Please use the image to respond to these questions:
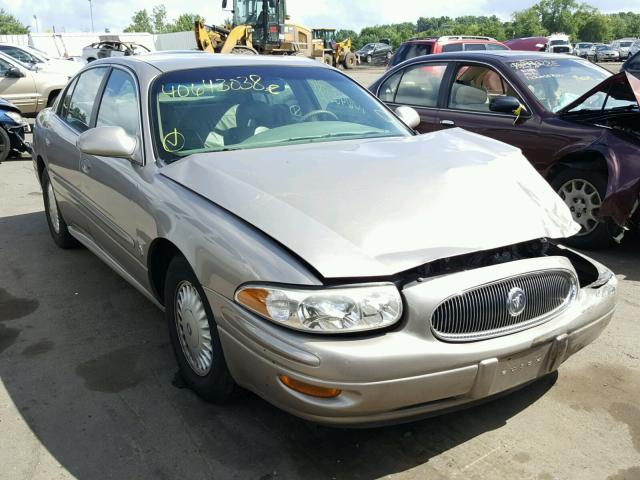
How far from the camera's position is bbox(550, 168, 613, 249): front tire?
5.13m

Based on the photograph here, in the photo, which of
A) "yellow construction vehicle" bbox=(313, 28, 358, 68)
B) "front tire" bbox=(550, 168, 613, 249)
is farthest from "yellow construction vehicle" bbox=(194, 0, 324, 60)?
"front tire" bbox=(550, 168, 613, 249)

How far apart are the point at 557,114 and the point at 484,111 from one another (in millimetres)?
779

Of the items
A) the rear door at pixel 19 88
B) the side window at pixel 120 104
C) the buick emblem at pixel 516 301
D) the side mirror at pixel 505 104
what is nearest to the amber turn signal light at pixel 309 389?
the buick emblem at pixel 516 301

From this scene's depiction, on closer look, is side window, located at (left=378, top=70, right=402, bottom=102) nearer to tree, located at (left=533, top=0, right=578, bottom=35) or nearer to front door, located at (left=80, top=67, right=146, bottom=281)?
front door, located at (left=80, top=67, right=146, bottom=281)

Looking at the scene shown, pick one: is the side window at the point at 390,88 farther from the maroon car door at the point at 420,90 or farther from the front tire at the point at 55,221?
the front tire at the point at 55,221

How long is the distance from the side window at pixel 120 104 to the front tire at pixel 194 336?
38.5 inches

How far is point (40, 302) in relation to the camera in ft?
14.4

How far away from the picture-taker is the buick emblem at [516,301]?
8.07 ft

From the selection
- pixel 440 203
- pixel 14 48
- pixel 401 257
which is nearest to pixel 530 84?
pixel 440 203

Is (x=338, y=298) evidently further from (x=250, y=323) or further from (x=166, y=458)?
(x=166, y=458)

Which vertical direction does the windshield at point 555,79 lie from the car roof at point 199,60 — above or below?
below

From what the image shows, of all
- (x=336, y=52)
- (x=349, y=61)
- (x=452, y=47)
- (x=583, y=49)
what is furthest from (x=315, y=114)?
(x=583, y=49)

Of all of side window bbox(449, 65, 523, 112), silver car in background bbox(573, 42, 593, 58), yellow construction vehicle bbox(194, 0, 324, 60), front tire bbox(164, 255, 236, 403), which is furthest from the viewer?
silver car in background bbox(573, 42, 593, 58)

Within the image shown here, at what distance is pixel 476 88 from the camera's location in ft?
20.7
